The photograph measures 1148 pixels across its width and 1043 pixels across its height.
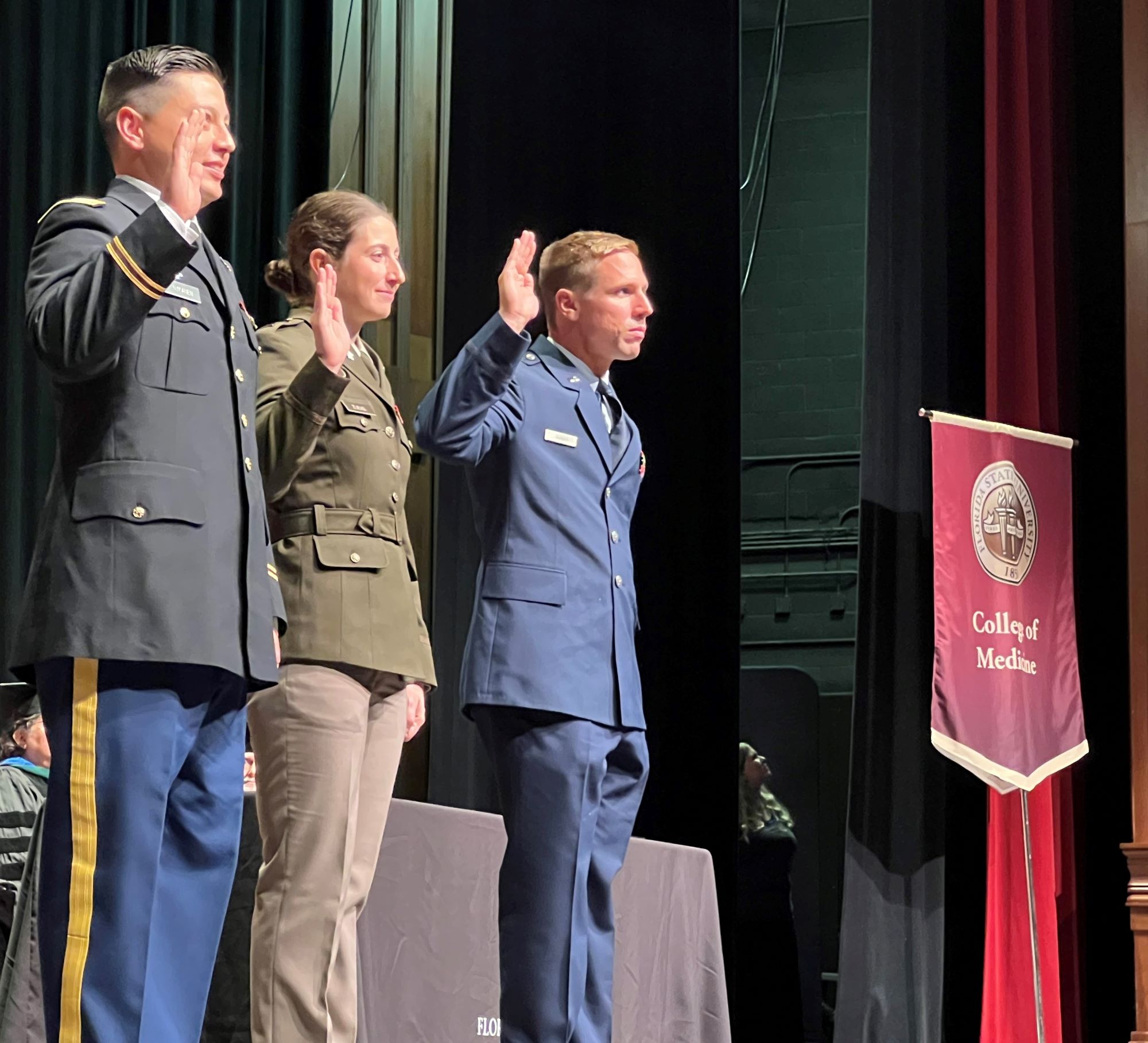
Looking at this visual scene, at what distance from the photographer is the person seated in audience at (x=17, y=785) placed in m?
3.26

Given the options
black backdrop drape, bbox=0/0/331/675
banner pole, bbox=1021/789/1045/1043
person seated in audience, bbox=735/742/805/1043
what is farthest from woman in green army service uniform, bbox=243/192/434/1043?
person seated in audience, bbox=735/742/805/1043

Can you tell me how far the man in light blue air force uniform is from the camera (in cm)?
231

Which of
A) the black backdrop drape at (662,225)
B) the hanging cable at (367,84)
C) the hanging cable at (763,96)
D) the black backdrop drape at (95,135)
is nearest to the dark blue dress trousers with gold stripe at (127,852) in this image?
the black backdrop drape at (95,135)

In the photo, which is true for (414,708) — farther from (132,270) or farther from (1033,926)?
(1033,926)

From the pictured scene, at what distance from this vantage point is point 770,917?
5875 millimetres

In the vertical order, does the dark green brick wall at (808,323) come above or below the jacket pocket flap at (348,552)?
above

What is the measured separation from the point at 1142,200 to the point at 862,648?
150 cm

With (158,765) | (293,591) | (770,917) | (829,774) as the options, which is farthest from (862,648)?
(158,765)

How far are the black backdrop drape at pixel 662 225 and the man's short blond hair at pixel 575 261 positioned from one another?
1956 millimetres

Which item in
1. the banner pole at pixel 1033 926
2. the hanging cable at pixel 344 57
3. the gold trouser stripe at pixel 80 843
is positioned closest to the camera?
the gold trouser stripe at pixel 80 843

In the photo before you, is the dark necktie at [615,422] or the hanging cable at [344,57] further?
the hanging cable at [344,57]

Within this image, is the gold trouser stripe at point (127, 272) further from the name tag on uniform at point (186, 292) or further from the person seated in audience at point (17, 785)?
the person seated in audience at point (17, 785)

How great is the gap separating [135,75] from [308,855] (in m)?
0.95

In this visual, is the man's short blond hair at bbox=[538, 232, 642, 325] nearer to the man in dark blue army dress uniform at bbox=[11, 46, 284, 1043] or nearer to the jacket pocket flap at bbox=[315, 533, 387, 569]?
the jacket pocket flap at bbox=[315, 533, 387, 569]
